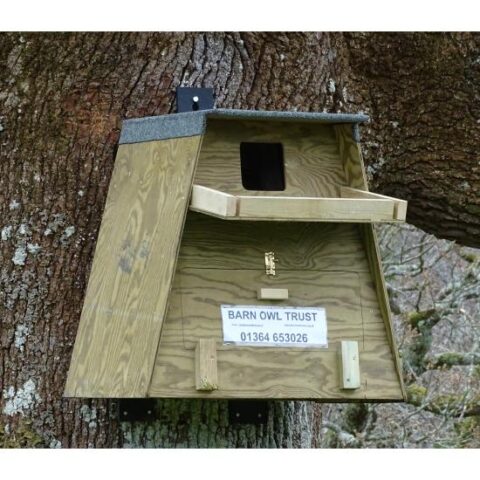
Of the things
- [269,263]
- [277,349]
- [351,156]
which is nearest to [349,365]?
[277,349]

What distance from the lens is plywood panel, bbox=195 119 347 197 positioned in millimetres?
3838

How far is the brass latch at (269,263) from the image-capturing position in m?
3.81

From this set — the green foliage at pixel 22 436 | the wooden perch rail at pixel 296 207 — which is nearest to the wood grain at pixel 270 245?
the wooden perch rail at pixel 296 207

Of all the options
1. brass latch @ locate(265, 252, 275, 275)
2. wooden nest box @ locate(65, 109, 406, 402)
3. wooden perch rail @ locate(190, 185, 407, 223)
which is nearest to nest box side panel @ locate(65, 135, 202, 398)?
wooden nest box @ locate(65, 109, 406, 402)

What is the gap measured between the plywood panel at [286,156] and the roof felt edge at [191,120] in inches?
3.2

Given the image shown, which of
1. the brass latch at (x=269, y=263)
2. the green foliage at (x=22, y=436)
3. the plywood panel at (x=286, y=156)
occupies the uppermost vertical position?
the plywood panel at (x=286, y=156)

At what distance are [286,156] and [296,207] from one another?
338 millimetres

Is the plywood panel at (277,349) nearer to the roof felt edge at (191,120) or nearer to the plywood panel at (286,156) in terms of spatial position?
the plywood panel at (286,156)

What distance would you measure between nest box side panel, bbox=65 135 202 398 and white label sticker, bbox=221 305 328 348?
0.64 feet

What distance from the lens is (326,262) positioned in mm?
3883

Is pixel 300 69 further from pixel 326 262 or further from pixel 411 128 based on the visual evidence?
pixel 326 262

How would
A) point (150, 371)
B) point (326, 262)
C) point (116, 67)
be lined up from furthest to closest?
point (116, 67)
point (326, 262)
point (150, 371)

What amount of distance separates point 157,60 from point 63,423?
1.07 m

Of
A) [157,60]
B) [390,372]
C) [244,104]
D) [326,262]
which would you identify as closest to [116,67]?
[157,60]
